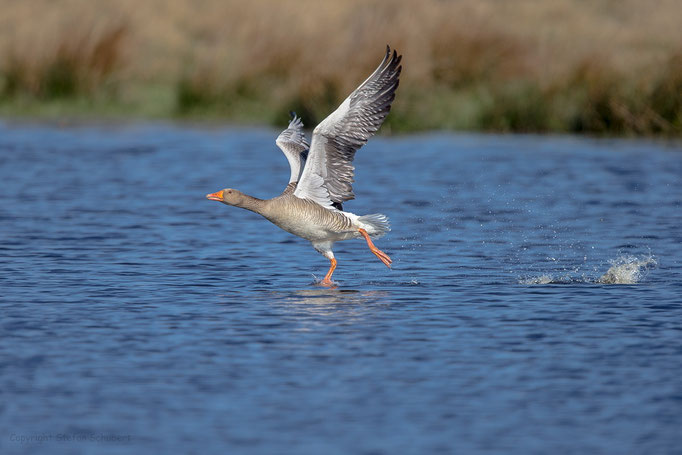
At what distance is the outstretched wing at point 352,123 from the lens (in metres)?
12.0

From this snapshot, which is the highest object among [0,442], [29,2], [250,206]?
[29,2]

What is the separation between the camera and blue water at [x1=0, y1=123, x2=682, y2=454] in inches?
297

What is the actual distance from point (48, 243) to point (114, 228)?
1.47 metres

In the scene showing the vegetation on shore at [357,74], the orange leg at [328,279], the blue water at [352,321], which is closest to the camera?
the blue water at [352,321]

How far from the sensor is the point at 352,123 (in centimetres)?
1213

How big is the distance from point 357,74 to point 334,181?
1392 cm

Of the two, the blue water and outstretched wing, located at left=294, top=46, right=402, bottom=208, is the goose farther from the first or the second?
the blue water

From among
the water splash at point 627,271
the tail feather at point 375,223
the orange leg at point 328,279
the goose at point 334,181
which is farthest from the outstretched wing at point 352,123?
the water splash at point 627,271

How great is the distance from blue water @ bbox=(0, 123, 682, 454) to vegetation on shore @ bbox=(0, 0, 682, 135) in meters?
4.80

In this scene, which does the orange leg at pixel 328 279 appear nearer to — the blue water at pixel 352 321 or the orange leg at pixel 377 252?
the blue water at pixel 352 321

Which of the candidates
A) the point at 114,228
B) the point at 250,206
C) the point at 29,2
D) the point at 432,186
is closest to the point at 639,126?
the point at 432,186

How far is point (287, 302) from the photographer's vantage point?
A: 11.5m

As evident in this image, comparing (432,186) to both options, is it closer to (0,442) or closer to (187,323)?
(187,323)

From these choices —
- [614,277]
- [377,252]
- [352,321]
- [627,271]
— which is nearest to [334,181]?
[377,252]
